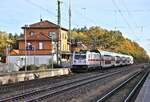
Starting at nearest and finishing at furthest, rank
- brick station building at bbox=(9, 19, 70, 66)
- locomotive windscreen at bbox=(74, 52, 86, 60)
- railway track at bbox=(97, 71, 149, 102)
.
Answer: railway track at bbox=(97, 71, 149, 102) → locomotive windscreen at bbox=(74, 52, 86, 60) → brick station building at bbox=(9, 19, 70, 66)

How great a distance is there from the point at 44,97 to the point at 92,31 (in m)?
127

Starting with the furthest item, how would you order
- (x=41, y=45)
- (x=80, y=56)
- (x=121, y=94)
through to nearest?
(x=41, y=45)
(x=80, y=56)
(x=121, y=94)

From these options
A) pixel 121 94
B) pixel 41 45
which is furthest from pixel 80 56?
pixel 41 45

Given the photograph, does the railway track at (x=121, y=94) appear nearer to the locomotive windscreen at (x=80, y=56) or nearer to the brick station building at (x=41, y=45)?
the locomotive windscreen at (x=80, y=56)

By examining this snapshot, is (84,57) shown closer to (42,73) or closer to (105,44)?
(42,73)

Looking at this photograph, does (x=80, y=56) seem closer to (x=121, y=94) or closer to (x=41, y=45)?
(x=121, y=94)

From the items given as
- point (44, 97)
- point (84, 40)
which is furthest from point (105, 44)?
point (44, 97)

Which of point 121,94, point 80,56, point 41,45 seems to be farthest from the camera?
point 41,45

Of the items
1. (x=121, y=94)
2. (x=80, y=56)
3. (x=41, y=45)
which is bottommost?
(x=121, y=94)

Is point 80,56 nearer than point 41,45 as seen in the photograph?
Yes

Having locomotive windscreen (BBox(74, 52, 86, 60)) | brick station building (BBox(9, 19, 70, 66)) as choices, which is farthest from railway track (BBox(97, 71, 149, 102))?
brick station building (BBox(9, 19, 70, 66))

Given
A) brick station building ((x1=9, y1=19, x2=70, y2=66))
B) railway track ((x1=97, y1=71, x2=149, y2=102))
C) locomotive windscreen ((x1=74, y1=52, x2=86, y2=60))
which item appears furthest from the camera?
brick station building ((x1=9, y1=19, x2=70, y2=66))

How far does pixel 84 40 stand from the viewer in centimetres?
13600

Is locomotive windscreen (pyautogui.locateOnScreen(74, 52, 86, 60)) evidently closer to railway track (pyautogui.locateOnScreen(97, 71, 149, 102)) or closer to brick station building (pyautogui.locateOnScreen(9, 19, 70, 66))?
brick station building (pyautogui.locateOnScreen(9, 19, 70, 66))
